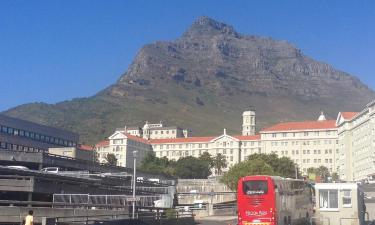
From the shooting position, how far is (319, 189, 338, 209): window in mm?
38469

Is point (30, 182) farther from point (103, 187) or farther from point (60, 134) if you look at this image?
point (60, 134)

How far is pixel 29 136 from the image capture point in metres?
121

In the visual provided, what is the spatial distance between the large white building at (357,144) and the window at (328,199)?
119 m

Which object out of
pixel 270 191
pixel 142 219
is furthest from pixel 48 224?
pixel 270 191

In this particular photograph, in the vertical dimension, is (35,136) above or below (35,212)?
above

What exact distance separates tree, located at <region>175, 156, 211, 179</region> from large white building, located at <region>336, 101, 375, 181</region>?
48002 mm

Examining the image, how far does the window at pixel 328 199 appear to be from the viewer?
38469 millimetres

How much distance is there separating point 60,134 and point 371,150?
88.5 m

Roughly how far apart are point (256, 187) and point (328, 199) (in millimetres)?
6364

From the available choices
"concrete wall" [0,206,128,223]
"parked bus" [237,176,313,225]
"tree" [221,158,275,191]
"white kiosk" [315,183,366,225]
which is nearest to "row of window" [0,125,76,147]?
"tree" [221,158,275,191]

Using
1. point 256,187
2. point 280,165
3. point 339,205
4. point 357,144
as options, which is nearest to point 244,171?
point 280,165

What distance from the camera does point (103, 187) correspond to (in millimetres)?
60750

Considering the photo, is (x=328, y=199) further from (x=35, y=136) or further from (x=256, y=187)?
(x=35, y=136)

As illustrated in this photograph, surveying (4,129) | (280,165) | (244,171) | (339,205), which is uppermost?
(4,129)
